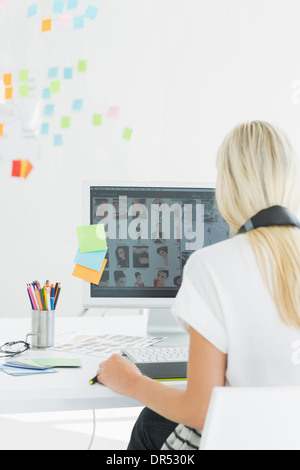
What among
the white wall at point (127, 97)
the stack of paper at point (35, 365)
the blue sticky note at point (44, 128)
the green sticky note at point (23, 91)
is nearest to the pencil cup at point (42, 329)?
the stack of paper at point (35, 365)

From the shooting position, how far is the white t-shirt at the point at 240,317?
85 centimetres

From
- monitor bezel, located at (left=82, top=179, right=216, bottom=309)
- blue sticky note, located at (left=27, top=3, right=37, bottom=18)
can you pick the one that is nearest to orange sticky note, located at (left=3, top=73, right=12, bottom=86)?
blue sticky note, located at (left=27, top=3, right=37, bottom=18)

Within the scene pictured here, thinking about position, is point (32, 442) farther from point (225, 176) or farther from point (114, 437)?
point (225, 176)

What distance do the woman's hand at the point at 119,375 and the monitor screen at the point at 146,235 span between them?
0.47 metres

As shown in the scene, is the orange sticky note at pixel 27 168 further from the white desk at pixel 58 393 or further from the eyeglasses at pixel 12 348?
the white desk at pixel 58 393

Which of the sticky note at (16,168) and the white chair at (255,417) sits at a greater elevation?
the sticky note at (16,168)

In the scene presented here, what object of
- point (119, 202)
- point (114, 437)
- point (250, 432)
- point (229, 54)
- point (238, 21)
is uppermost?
point (238, 21)

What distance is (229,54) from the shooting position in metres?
2.95

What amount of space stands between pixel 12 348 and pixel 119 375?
1.40ft

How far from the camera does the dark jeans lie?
1.18 metres

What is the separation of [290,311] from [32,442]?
1.74 meters

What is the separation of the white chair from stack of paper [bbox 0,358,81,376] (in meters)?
0.58

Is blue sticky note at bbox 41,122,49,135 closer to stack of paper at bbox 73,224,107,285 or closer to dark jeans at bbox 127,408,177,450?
stack of paper at bbox 73,224,107,285

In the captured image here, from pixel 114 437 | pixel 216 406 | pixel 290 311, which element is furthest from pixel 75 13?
pixel 216 406
